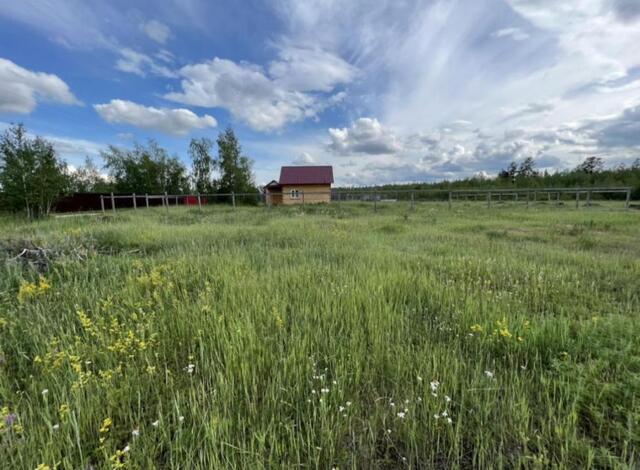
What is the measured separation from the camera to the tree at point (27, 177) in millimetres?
15906

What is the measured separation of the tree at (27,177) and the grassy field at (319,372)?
17.6 meters

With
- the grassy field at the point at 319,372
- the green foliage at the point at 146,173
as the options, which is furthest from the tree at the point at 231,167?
the grassy field at the point at 319,372

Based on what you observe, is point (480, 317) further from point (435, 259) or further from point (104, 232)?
point (104, 232)

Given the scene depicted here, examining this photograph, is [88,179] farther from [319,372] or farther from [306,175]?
[319,372]

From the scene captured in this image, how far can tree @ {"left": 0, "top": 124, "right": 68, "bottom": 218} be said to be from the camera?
52.2 ft

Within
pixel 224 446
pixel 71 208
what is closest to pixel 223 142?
pixel 71 208

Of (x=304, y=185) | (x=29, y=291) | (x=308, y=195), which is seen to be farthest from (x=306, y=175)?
(x=29, y=291)

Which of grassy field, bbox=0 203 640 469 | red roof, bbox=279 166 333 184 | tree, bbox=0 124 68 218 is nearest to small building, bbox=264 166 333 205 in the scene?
red roof, bbox=279 166 333 184

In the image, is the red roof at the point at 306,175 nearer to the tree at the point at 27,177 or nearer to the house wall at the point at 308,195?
the house wall at the point at 308,195

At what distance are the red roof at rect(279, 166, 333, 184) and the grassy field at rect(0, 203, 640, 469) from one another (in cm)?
2956

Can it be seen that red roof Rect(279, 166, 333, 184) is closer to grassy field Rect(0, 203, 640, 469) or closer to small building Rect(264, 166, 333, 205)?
small building Rect(264, 166, 333, 205)

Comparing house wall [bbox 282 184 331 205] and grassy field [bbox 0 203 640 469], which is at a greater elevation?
house wall [bbox 282 184 331 205]

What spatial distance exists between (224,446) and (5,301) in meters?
3.49

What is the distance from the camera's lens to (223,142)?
4084 centimetres
